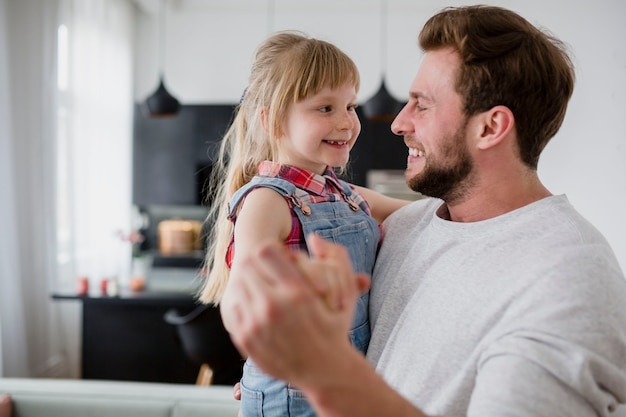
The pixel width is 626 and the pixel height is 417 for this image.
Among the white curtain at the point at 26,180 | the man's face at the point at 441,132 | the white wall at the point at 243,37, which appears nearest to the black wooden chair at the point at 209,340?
the white curtain at the point at 26,180

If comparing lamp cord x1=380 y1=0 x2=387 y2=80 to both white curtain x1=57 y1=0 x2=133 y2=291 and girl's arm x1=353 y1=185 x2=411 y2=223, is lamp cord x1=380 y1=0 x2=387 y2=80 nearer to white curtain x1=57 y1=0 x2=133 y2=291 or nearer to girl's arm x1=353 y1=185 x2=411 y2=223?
white curtain x1=57 y1=0 x2=133 y2=291

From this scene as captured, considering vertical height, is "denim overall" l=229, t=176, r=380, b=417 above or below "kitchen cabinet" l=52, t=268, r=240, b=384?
above

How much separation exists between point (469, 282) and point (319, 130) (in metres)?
0.54

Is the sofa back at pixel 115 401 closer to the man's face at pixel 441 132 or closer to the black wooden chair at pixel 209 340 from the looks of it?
the man's face at pixel 441 132

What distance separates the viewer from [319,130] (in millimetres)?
1469

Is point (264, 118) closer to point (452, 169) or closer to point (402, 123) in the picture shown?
point (402, 123)

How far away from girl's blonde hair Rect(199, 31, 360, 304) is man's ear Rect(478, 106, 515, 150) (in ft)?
1.21

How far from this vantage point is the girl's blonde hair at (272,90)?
1466mm

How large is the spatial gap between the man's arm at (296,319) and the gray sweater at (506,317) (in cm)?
32

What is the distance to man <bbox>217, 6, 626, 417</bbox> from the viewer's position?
649mm

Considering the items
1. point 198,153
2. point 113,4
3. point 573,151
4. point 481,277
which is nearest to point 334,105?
point 481,277

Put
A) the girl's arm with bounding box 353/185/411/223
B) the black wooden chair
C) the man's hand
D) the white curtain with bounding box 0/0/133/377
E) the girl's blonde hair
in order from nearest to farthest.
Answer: the man's hand < the girl's blonde hair < the girl's arm with bounding box 353/185/411/223 < the black wooden chair < the white curtain with bounding box 0/0/133/377

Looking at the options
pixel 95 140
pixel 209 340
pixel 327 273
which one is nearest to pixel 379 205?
pixel 327 273

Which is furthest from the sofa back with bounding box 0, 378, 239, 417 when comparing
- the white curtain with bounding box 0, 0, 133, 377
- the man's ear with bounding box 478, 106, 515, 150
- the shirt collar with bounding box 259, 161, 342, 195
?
the white curtain with bounding box 0, 0, 133, 377
